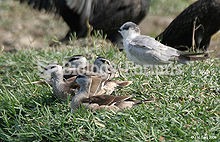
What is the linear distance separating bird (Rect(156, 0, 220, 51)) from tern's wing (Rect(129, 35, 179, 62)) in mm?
1282

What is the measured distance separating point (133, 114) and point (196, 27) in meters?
2.57

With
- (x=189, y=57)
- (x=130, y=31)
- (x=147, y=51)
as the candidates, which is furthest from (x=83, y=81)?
(x=189, y=57)

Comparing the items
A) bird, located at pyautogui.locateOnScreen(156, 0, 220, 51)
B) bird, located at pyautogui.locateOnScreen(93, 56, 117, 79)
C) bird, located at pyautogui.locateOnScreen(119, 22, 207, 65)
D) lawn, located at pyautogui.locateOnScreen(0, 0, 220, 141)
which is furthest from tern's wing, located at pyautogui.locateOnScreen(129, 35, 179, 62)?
bird, located at pyautogui.locateOnScreen(156, 0, 220, 51)

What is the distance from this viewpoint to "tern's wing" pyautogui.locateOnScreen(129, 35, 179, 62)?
5.60 m

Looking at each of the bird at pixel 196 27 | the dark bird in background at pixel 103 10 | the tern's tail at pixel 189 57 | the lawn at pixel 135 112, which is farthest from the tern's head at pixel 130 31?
the dark bird in background at pixel 103 10

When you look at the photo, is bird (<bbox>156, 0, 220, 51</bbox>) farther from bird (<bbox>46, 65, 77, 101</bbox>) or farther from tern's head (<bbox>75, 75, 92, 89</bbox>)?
tern's head (<bbox>75, 75, 92, 89</bbox>)

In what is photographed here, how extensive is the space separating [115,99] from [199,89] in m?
0.87

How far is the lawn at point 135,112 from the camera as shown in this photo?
450cm

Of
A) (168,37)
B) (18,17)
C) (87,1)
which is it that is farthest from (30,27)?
(168,37)

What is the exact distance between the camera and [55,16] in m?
8.79

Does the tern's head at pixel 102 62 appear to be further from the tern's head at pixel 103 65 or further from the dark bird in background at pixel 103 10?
the dark bird in background at pixel 103 10

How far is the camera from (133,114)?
475 cm

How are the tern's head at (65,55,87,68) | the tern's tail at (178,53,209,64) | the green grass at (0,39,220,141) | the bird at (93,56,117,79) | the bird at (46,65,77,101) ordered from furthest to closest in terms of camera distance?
the tern's tail at (178,53,209,64) → the tern's head at (65,55,87,68) → the bird at (93,56,117,79) → the bird at (46,65,77,101) → the green grass at (0,39,220,141)

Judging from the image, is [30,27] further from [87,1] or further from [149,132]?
[149,132]
